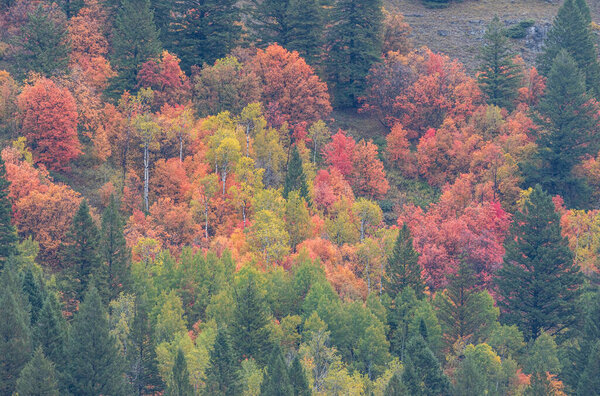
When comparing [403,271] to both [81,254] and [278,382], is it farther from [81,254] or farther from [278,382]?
[81,254]

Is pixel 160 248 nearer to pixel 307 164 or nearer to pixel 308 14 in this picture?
pixel 307 164

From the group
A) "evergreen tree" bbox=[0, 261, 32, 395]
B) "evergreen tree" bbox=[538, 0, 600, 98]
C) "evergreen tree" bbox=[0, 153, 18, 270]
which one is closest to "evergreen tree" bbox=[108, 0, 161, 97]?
"evergreen tree" bbox=[0, 153, 18, 270]

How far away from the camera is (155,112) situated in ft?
400

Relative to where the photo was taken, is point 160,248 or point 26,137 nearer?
point 160,248

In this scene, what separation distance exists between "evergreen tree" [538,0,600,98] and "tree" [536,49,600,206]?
904cm

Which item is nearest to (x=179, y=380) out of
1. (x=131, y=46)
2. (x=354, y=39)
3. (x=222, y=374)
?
(x=222, y=374)

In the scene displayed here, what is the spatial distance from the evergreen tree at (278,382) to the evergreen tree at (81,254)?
21571 mm

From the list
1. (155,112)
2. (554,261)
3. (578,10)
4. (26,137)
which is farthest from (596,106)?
(26,137)

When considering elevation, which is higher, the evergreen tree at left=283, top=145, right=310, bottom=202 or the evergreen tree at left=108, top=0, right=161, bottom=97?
the evergreen tree at left=108, top=0, right=161, bottom=97

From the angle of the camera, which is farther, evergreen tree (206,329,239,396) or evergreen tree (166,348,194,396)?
evergreen tree (206,329,239,396)

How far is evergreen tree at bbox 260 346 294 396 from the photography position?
79.9 m

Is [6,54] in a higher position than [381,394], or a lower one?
higher

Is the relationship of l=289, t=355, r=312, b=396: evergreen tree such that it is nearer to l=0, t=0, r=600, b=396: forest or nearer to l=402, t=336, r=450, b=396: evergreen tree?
l=0, t=0, r=600, b=396: forest

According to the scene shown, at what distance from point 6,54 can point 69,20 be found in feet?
29.3
